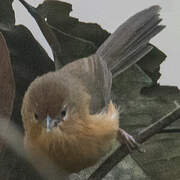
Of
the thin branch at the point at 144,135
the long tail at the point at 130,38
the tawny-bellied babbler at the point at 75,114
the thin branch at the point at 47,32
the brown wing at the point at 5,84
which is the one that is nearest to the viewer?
the thin branch at the point at 144,135

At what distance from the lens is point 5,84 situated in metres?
1.56

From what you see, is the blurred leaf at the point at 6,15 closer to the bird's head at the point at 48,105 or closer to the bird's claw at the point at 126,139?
the bird's head at the point at 48,105

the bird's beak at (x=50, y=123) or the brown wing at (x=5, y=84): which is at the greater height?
the brown wing at (x=5, y=84)

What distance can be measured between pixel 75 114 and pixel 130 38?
78cm

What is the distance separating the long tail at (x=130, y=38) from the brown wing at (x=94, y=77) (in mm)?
68

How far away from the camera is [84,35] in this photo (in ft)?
6.61

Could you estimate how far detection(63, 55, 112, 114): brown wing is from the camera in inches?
87.7

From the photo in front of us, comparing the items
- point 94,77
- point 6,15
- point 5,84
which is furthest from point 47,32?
point 94,77

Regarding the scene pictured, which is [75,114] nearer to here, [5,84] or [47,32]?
[47,32]

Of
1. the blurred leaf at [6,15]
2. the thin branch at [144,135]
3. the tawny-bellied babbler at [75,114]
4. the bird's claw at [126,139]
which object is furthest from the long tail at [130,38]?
the thin branch at [144,135]

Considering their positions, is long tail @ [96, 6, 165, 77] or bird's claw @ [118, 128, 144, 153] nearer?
bird's claw @ [118, 128, 144, 153]

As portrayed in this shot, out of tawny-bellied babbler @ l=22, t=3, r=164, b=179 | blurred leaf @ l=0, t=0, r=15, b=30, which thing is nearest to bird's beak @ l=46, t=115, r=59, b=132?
tawny-bellied babbler @ l=22, t=3, r=164, b=179

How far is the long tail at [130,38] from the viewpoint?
2.46 metres

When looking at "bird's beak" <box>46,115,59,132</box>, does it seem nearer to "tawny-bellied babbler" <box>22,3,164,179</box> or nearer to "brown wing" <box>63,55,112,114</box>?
"tawny-bellied babbler" <box>22,3,164,179</box>
